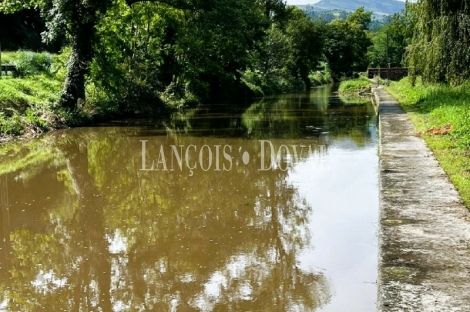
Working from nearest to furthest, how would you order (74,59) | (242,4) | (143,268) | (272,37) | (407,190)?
1. (143,268)
2. (407,190)
3. (74,59)
4. (242,4)
5. (272,37)

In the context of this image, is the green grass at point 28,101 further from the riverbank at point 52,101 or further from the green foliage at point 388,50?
the green foliage at point 388,50

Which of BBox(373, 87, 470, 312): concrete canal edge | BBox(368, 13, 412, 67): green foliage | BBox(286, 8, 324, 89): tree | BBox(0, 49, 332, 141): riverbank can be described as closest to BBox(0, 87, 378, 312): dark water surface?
BBox(373, 87, 470, 312): concrete canal edge

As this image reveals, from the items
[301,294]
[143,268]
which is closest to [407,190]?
[301,294]

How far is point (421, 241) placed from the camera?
5.25 m

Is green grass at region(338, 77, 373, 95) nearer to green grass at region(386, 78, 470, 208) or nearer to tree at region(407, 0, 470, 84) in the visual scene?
green grass at region(386, 78, 470, 208)

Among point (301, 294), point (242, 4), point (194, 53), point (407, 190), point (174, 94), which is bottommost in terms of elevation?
point (301, 294)

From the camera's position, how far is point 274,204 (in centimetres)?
792

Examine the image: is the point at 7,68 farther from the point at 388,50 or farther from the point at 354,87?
the point at 388,50

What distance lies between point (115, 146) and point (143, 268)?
354 inches

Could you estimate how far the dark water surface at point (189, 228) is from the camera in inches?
188

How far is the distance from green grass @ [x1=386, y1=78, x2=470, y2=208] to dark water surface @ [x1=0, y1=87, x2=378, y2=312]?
4.44 ft

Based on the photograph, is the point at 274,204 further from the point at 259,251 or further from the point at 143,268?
the point at 143,268

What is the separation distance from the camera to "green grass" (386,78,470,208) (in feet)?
27.1

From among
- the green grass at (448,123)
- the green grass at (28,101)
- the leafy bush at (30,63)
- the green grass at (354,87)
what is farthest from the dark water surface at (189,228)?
the green grass at (354,87)
